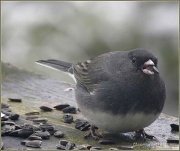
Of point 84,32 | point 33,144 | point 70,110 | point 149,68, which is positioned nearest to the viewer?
point 33,144

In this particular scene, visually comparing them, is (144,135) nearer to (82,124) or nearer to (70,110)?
(82,124)

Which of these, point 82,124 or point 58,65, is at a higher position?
point 58,65

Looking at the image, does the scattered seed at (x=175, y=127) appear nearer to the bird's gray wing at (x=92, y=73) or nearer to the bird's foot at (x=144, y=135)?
the bird's foot at (x=144, y=135)

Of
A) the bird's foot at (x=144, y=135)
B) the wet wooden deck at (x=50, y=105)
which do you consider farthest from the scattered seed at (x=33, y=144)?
the bird's foot at (x=144, y=135)

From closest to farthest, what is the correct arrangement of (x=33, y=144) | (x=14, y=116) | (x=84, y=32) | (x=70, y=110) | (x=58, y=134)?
(x=33, y=144) → (x=58, y=134) → (x=14, y=116) → (x=70, y=110) → (x=84, y=32)

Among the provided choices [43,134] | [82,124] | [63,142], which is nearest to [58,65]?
[82,124]

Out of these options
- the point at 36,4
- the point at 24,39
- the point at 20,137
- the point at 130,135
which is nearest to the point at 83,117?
the point at 130,135

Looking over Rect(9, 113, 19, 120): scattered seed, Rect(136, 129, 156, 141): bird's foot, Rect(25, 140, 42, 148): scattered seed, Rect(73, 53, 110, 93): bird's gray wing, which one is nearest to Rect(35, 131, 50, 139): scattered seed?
Rect(25, 140, 42, 148): scattered seed
